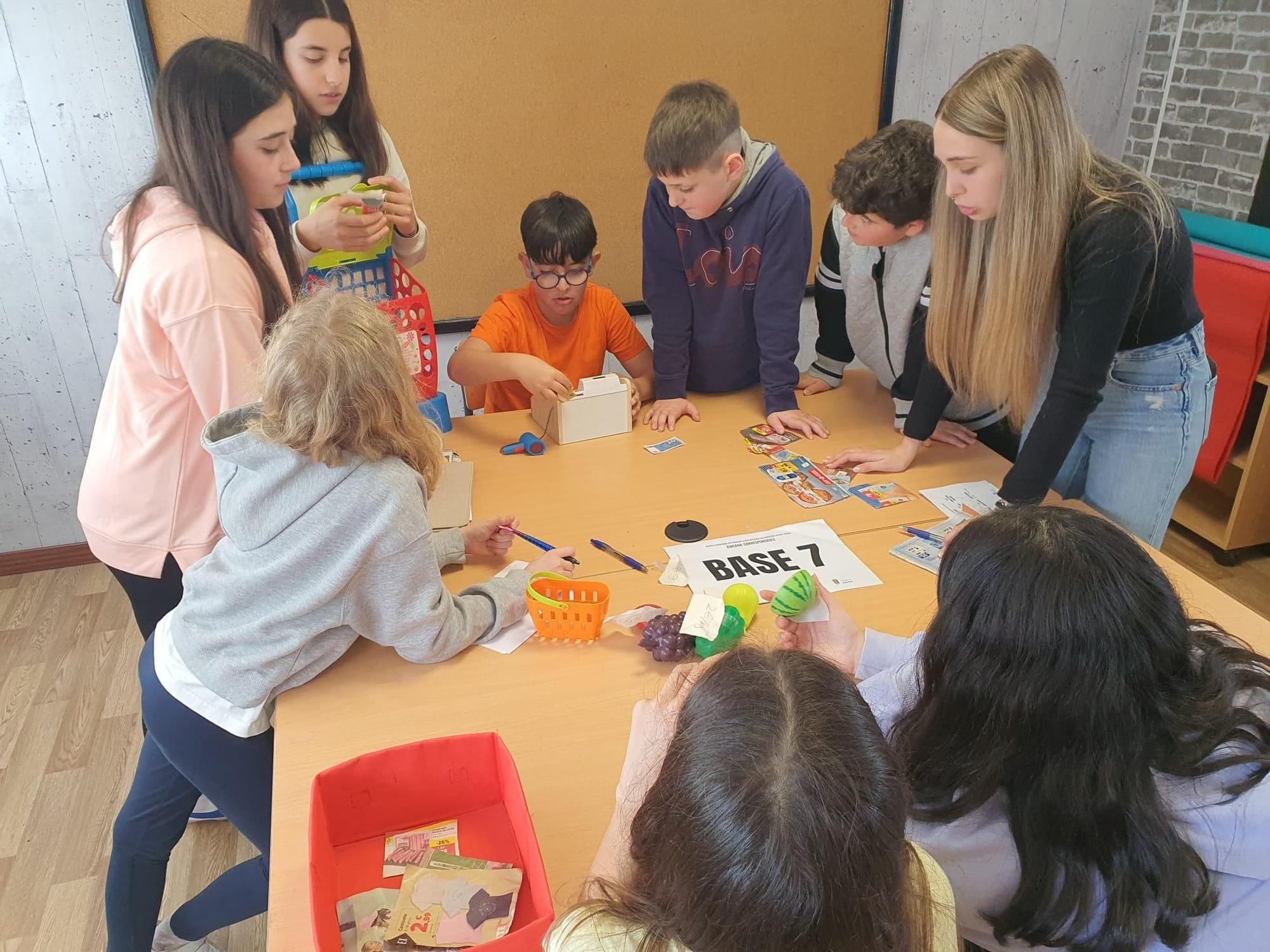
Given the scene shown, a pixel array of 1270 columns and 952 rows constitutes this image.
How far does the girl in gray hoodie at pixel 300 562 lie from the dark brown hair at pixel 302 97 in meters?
0.82

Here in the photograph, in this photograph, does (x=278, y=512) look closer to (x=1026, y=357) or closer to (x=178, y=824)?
(x=178, y=824)

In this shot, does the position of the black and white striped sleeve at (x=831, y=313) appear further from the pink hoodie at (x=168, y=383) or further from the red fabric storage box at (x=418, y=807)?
the red fabric storage box at (x=418, y=807)

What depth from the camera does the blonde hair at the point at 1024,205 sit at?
4.75 feet

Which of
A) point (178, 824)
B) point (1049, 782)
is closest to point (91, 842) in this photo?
point (178, 824)

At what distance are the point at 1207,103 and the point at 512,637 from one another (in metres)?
3.23

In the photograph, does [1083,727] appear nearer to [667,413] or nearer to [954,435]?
[954,435]

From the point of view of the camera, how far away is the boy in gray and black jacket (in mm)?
1806

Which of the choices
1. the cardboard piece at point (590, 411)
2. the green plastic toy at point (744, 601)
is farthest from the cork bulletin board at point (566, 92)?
the green plastic toy at point (744, 601)

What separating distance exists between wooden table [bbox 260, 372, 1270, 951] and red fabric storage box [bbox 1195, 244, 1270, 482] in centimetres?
130

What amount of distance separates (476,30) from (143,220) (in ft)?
5.22

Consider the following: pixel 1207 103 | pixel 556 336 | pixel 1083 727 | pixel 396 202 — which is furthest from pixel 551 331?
pixel 1207 103

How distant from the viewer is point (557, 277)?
224 cm

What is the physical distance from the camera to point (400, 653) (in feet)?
4.32

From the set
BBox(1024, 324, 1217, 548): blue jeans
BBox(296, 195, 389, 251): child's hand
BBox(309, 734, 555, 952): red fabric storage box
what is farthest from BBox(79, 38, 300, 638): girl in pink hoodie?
BBox(1024, 324, 1217, 548): blue jeans
